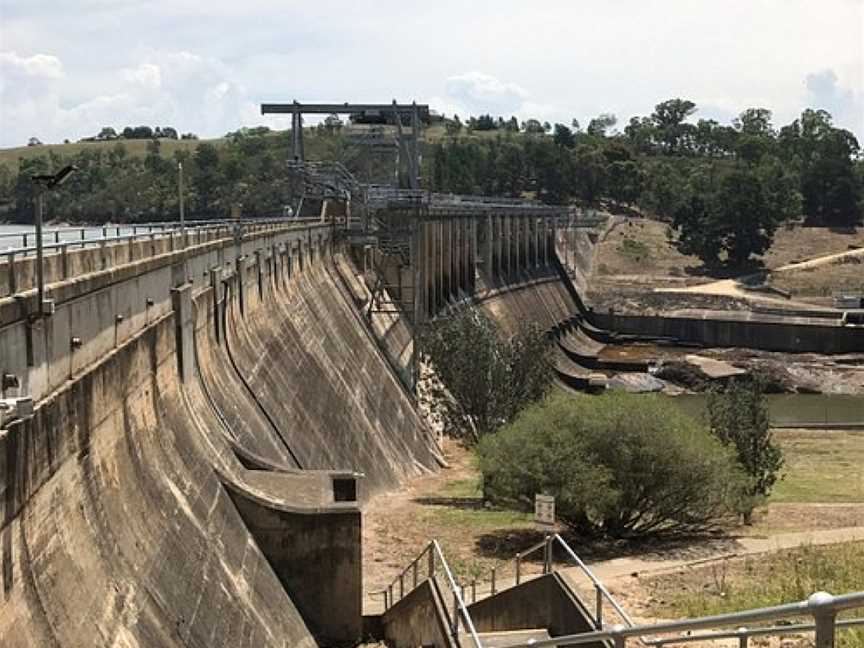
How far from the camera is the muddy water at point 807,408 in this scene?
57.4 meters

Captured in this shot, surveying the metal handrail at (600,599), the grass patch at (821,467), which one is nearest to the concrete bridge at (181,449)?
the metal handrail at (600,599)

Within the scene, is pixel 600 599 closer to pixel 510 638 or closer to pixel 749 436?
pixel 510 638

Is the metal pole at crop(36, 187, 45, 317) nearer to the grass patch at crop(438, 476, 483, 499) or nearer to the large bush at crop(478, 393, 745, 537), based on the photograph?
the large bush at crop(478, 393, 745, 537)

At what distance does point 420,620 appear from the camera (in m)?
18.3

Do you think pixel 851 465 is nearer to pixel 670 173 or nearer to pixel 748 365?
pixel 748 365

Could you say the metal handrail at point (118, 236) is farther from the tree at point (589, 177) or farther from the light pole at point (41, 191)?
the tree at point (589, 177)

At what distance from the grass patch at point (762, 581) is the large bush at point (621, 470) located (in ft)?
12.9

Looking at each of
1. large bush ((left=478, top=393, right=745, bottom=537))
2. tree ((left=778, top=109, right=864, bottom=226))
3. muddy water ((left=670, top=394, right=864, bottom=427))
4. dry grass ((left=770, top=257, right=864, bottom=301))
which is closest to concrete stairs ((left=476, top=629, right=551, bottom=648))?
large bush ((left=478, top=393, right=745, bottom=537))

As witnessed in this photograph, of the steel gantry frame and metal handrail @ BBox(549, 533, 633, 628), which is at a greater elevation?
the steel gantry frame

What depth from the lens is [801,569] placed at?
1836 centimetres

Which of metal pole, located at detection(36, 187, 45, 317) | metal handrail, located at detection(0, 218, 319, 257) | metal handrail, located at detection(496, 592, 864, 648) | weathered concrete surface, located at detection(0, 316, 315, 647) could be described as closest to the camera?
metal handrail, located at detection(496, 592, 864, 648)

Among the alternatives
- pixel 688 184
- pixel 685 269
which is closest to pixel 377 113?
pixel 685 269

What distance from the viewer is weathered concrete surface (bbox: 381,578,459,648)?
17.0 meters

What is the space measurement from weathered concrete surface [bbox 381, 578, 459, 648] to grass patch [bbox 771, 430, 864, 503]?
49.9 ft
